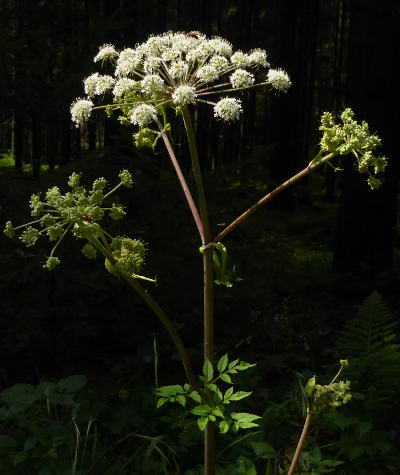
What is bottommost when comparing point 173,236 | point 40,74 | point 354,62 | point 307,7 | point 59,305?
point 59,305

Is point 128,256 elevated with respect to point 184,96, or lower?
lower

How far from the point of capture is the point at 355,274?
23.8ft

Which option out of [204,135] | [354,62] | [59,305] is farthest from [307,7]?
[59,305]

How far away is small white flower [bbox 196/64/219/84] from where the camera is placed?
1.61 metres

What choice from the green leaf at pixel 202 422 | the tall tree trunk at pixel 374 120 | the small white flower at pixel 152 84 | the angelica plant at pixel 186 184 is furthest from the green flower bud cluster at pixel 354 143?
the tall tree trunk at pixel 374 120

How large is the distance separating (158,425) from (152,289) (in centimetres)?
154

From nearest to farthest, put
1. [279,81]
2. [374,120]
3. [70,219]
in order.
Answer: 1. [70,219]
2. [279,81]
3. [374,120]

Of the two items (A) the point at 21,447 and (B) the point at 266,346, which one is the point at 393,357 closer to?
(B) the point at 266,346

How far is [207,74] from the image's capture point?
63.8 inches

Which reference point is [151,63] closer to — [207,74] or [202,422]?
[207,74]

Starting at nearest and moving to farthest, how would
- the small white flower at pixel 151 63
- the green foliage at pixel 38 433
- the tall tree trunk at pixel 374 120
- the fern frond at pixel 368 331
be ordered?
1. the small white flower at pixel 151 63
2. the green foliage at pixel 38 433
3. the fern frond at pixel 368 331
4. the tall tree trunk at pixel 374 120

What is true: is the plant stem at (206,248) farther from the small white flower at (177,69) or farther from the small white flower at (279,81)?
the small white flower at (279,81)

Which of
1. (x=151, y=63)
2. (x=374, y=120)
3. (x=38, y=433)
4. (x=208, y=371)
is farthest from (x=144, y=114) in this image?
(x=374, y=120)

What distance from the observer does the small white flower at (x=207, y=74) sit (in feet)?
5.28
